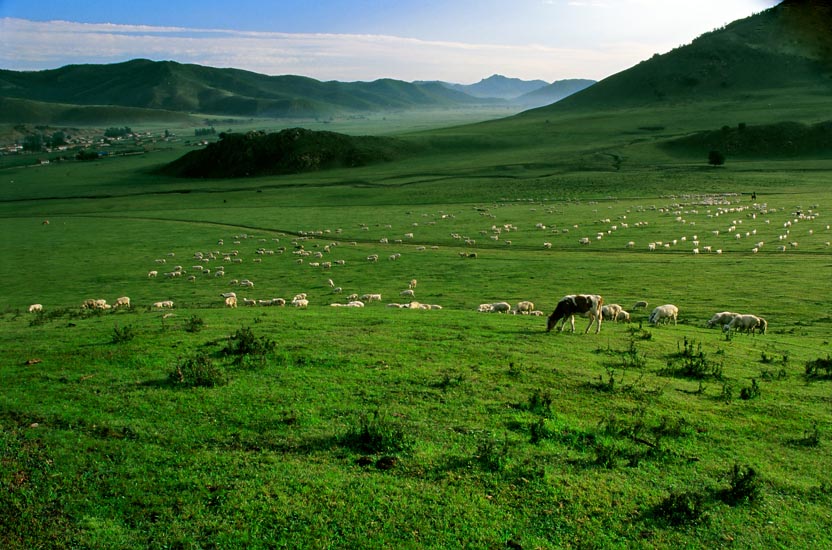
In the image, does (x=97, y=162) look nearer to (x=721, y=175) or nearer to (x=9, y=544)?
(x=721, y=175)

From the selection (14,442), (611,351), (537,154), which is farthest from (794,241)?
(537,154)

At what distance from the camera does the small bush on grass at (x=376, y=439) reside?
10414mm

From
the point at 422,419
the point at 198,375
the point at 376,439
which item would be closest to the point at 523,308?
the point at 422,419

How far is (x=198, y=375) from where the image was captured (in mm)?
13141

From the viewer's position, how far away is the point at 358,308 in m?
24.3

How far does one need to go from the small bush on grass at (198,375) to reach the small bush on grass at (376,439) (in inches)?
155

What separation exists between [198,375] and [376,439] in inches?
196

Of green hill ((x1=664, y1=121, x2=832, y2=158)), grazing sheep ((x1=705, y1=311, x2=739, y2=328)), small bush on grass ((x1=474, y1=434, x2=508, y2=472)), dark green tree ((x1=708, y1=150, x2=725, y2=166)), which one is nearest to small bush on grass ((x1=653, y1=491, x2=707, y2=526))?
small bush on grass ((x1=474, y1=434, x2=508, y2=472))

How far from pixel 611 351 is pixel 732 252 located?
98.9 feet

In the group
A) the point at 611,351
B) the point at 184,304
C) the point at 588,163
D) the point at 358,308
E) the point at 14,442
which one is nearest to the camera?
the point at 14,442

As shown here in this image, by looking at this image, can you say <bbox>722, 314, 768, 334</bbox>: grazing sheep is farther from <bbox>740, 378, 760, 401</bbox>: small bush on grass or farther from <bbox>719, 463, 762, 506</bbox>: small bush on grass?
<bbox>719, 463, 762, 506</bbox>: small bush on grass

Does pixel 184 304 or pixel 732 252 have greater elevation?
pixel 732 252

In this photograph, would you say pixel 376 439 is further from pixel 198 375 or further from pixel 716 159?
pixel 716 159

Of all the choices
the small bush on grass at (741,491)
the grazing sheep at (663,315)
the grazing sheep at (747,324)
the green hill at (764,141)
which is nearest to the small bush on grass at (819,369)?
the grazing sheep at (747,324)
